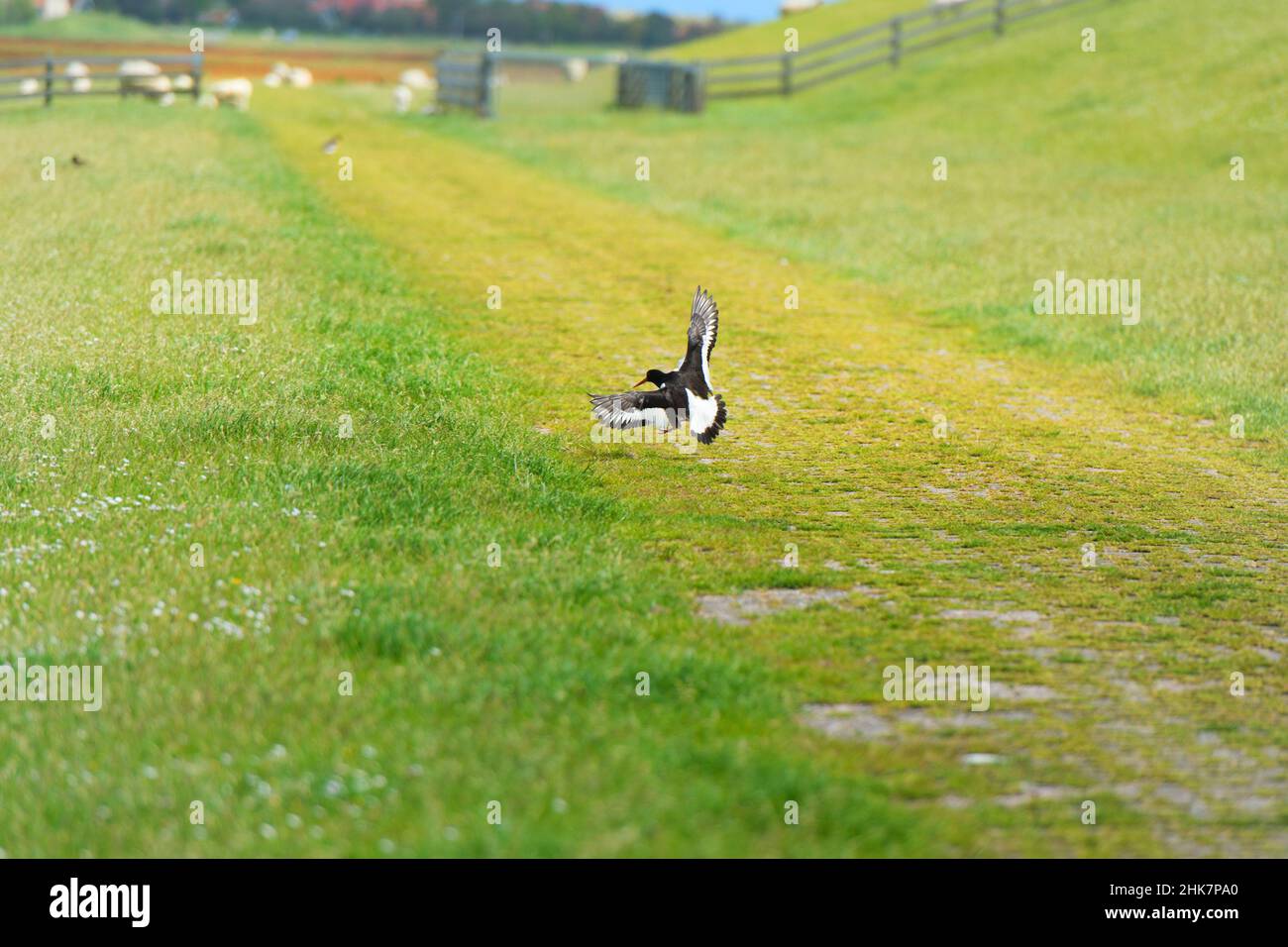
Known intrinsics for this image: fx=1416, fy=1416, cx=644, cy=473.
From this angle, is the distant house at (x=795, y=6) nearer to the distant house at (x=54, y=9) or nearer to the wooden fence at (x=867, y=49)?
the wooden fence at (x=867, y=49)

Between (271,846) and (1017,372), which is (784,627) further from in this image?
(1017,372)

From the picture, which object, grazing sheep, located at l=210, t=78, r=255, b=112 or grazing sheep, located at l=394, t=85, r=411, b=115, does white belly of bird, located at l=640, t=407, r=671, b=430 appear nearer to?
grazing sheep, located at l=394, t=85, r=411, b=115

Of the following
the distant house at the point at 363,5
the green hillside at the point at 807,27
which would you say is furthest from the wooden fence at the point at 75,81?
the distant house at the point at 363,5

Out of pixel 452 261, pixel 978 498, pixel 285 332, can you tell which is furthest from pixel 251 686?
pixel 452 261

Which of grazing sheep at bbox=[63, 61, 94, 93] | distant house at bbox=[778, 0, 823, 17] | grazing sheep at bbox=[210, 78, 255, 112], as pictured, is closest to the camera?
grazing sheep at bbox=[63, 61, 94, 93]

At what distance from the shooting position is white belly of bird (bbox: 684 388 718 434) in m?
9.59

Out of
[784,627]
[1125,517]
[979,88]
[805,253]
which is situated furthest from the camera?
[979,88]

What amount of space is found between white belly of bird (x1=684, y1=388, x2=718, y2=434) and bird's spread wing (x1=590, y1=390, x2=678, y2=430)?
0.44 feet

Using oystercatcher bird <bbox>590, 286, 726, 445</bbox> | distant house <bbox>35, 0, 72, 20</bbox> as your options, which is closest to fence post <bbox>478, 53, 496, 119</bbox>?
oystercatcher bird <bbox>590, 286, 726, 445</bbox>

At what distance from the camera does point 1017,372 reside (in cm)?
1309

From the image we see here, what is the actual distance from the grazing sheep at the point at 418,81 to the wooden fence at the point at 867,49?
13263 mm

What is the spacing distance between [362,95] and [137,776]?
52.0m
